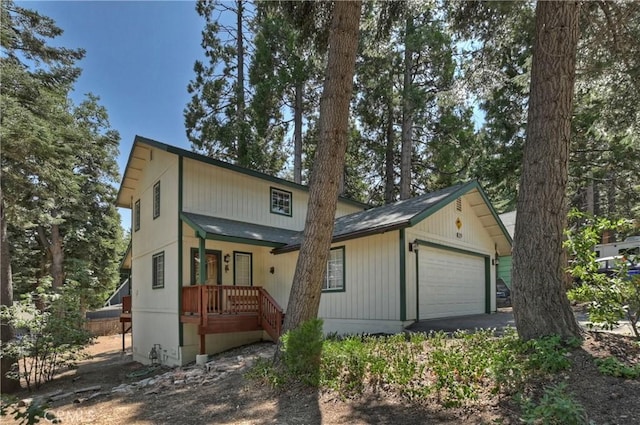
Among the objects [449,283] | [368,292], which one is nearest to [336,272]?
[368,292]

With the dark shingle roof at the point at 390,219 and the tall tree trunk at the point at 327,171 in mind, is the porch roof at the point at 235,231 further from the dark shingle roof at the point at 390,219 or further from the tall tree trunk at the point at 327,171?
the tall tree trunk at the point at 327,171

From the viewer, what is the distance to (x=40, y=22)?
36.7 feet

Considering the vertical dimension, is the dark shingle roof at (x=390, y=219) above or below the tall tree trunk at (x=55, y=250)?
above

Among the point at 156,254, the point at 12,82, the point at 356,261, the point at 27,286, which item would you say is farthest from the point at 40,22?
the point at 27,286

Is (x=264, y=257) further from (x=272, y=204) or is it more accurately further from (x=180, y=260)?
(x=180, y=260)

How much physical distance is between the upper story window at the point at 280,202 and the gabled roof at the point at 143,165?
0.96 ft

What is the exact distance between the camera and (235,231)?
10500mm

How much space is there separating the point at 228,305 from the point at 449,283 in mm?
6077

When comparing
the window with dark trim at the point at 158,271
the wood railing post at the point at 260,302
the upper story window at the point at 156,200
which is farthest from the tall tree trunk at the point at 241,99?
the wood railing post at the point at 260,302

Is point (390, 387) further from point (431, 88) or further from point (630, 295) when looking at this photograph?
point (431, 88)

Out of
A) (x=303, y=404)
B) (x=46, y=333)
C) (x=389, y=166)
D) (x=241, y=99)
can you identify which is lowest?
(x=46, y=333)

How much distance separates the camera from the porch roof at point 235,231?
9.57m

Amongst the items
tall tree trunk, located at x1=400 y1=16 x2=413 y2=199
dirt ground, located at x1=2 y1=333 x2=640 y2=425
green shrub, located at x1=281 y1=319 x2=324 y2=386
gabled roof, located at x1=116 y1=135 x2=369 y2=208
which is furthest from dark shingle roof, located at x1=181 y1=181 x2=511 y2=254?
tall tree trunk, located at x1=400 y1=16 x2=413 y2=199

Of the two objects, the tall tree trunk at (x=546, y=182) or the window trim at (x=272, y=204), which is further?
the window trim at (x=272, y=204)
